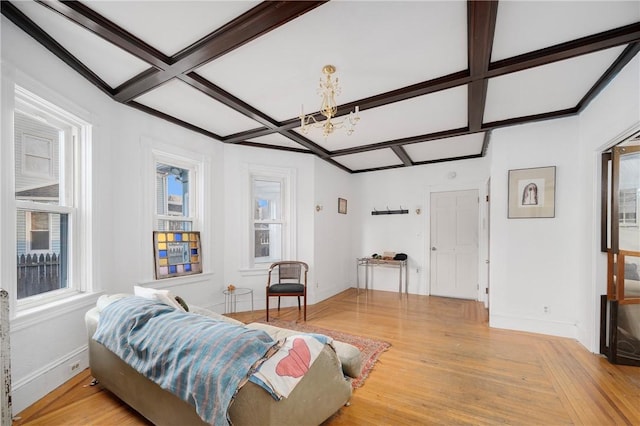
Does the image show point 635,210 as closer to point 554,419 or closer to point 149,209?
point 554,419

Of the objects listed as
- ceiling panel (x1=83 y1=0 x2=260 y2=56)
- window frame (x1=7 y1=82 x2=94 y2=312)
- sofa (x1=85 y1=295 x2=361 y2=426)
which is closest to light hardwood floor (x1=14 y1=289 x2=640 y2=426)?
sofa (x1=85 y1=295 x2=361 y2=426)

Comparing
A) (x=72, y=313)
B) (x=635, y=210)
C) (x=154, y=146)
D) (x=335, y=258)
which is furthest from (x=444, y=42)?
(x=335, y=258)

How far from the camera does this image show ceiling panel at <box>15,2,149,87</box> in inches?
70.9

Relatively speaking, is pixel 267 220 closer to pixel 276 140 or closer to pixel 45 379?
pixel 276 140

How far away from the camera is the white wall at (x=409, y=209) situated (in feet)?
16.2

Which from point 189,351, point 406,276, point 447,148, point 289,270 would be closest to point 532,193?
point 447,148

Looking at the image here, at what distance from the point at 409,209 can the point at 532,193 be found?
2.31m

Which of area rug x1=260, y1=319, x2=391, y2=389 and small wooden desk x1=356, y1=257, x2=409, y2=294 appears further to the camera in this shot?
small wooden desk x1=356, y1=257, x2=409, y2=294

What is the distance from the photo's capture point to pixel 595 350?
9.11 feet

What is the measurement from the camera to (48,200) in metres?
2.29

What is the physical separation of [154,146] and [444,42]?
317 centimetres

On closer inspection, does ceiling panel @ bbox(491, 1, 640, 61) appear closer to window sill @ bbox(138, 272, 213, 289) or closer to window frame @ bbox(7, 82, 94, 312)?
window frame @ bbox(7, 82, 94, 312)

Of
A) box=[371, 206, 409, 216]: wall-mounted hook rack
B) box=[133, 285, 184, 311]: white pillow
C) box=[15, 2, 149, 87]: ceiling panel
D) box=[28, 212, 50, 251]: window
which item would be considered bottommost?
box=[133, 285, 184, 311]: white pillow

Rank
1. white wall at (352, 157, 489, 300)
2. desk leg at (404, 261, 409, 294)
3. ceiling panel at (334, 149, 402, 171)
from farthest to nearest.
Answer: desk leg at (404, 261, 409, 294) < white wall at (352, 157, 489, 300) < ceiling panel at (334, 149, 402, 171)
